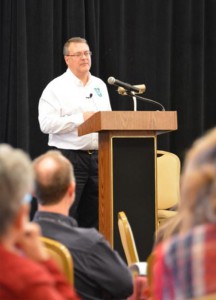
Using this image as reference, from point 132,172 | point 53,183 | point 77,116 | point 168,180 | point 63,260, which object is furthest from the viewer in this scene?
point 168,180

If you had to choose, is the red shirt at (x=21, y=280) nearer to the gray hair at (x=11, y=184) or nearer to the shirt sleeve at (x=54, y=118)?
the gray hair at (x=11, y=184)

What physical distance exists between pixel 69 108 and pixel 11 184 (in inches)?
139

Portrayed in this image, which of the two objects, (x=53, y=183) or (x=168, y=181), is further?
(x=168, y=181)

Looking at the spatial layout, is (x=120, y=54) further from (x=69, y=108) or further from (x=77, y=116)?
(x=77, y=116)

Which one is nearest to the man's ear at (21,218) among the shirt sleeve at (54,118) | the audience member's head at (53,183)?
the audience member's head at (53,183)

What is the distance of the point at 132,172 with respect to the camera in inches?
154

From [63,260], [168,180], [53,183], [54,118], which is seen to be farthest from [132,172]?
[63,260]

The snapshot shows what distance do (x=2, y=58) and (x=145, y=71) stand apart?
4.60 feet

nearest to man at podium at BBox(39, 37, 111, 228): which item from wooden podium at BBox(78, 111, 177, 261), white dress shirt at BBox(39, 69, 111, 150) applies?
white dress shirt at BBox(39, 69, 111, 150)

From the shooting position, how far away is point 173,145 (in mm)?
6344

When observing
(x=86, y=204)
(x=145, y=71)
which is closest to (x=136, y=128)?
(x=86, y=204)

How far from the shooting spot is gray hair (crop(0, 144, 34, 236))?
1309 mm

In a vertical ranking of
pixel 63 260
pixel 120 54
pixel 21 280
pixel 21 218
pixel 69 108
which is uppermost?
pixel 120 54

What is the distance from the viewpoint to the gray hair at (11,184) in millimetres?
1309
